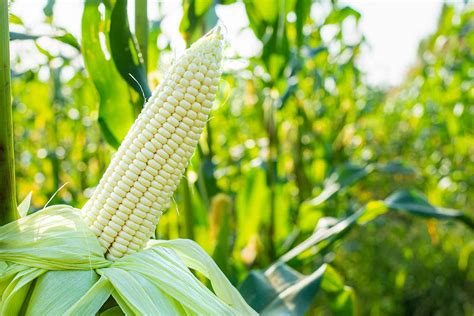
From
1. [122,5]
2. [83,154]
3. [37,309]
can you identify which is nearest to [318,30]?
[83,154]

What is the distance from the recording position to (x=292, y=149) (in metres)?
2.92

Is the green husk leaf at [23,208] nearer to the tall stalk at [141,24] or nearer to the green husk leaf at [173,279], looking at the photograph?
the green husk leaf at [173,279]

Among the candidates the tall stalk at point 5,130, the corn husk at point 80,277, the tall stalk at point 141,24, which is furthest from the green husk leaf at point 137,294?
the tall stalk at point 141,24

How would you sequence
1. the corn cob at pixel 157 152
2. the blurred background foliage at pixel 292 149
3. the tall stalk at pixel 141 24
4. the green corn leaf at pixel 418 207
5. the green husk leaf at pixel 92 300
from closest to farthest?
1. the green husk leaf at pixel 92 300
2. the corn cob at pixel 157 152
3. the tall stalk at pixel 141 24
4. the blurred background foliage at pixel 292 149
5. the green corn leaf at pixel 418 207

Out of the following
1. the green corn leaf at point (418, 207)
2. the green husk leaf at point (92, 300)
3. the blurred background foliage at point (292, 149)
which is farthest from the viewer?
the green corn leaf at point (418, 207)

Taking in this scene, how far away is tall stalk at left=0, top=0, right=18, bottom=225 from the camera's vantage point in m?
0.77

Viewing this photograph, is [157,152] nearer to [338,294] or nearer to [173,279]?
[173,279]

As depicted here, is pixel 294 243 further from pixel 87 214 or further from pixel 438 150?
pixel 438 150

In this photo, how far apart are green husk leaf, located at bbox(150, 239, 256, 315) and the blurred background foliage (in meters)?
0.32

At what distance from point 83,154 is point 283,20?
183 cm

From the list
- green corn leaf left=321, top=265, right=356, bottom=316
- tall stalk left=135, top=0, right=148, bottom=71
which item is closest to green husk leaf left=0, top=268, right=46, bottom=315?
tall stalk left=135, top=0, right=148, bottom=71

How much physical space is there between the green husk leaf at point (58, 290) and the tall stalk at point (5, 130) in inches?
4.4

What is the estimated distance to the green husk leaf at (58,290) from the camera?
2.46 ft

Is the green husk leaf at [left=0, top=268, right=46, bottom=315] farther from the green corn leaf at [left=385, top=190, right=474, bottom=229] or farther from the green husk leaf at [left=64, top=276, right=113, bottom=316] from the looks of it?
the green corn leaf at [left=385, top=190, right=474, bottom=229]
